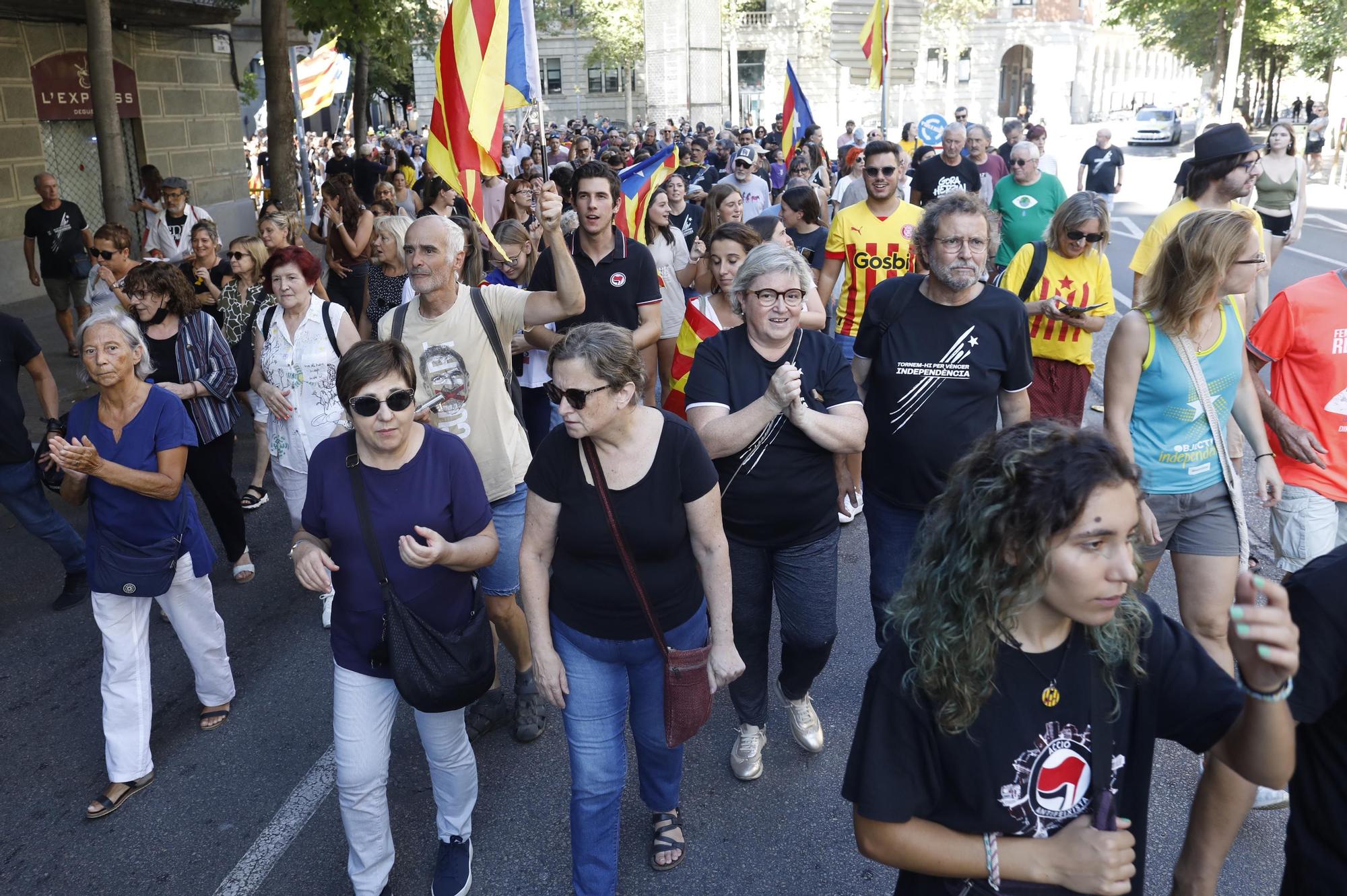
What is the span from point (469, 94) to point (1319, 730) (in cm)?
511

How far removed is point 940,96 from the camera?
229 ft

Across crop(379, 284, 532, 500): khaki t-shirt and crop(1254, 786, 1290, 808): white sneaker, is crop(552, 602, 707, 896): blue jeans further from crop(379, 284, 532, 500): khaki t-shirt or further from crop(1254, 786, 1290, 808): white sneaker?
crop(1254, 786, 1290, 808): white sneaker

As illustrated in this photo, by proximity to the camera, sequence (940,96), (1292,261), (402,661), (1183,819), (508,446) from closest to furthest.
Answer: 1. (402,661)
2. (1183,819)
3. (508,446)
4. (1292,261)
5. (940,96)

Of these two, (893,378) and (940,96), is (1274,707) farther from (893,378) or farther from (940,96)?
(940,96)

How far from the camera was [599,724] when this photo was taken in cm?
334

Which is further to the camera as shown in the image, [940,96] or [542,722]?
[940,96]

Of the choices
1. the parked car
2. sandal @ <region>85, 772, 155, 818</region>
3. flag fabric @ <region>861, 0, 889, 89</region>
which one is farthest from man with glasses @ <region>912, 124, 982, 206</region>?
the parked car

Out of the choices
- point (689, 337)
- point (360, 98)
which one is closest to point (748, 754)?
point (689, 337)

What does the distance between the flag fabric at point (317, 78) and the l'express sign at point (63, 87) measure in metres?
3.18

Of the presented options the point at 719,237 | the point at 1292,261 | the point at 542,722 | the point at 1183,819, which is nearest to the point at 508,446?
the point at 542,722

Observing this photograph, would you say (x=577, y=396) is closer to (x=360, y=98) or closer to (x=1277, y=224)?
(x=1277, y=224)

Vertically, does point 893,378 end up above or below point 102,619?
above

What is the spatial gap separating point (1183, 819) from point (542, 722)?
98.5 inches

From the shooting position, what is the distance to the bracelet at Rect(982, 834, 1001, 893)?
6.46 feet
